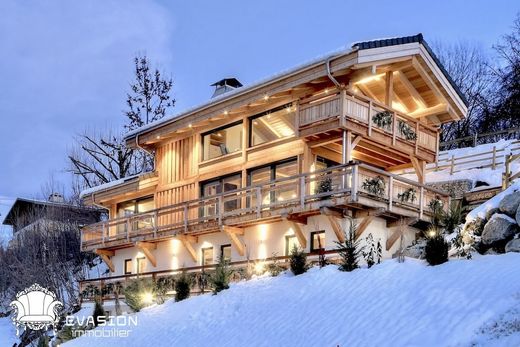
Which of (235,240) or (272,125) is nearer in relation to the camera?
(235,240)

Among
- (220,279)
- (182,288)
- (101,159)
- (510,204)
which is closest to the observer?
(510,204)

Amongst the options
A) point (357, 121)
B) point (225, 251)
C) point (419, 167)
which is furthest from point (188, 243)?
point (419, 167)

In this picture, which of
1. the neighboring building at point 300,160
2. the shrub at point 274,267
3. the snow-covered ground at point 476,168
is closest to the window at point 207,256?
the neighboring building at point 300,160

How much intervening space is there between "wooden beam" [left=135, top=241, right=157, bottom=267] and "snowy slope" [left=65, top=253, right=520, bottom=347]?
682cm

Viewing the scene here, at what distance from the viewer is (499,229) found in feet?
50.5

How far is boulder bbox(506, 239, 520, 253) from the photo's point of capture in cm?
1483

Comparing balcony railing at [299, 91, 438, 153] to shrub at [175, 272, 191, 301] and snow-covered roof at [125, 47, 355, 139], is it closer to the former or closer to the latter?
snow-covered roof at [125, 47, 355, 139]

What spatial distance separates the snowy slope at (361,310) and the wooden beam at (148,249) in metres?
6.82

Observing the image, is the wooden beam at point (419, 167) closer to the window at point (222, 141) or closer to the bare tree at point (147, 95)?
the window at point (222, 141)

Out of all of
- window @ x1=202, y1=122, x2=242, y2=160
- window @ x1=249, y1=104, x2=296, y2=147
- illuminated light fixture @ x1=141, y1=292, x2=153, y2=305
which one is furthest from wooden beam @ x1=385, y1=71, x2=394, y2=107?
illuminated light fixture @ x1=141, y1=292, x2=153, y2=305

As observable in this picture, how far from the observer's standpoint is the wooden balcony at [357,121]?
19406 millimetres

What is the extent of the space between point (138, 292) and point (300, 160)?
699 cm

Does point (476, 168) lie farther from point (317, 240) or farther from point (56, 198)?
point (56, 198)

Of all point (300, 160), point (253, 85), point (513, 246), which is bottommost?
point (513, 246)
